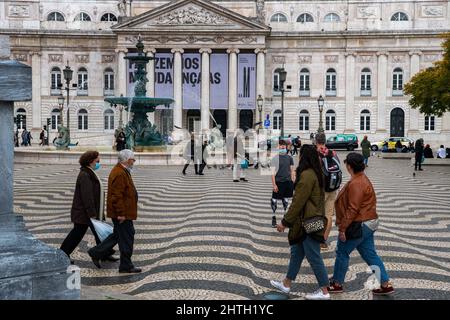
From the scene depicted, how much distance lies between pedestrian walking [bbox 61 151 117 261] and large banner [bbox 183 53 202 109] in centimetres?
5387

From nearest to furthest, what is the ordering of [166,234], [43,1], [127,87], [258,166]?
[166,234], [258,166], [127,87], [43,1]

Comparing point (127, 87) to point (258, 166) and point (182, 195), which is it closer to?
point (258, 166)

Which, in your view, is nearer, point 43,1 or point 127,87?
point 127,87

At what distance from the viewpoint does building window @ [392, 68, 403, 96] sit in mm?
63969

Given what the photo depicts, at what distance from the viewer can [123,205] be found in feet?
28.0

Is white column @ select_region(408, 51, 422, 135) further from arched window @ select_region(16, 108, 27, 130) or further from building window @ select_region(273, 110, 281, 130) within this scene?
arched window @ select_region(16, 108, 27, 130)

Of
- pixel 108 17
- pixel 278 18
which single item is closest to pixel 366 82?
pixel 278 18

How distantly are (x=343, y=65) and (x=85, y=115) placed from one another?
29.0 m

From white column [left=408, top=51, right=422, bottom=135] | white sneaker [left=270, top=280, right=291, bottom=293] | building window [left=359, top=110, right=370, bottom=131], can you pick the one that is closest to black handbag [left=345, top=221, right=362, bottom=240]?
white sneaker [left=270, top=280, right=291, bottom=293]

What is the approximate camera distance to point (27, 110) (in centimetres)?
6519

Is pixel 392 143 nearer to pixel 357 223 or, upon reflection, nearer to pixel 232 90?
pixel 232 90

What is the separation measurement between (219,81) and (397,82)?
19472 mm
